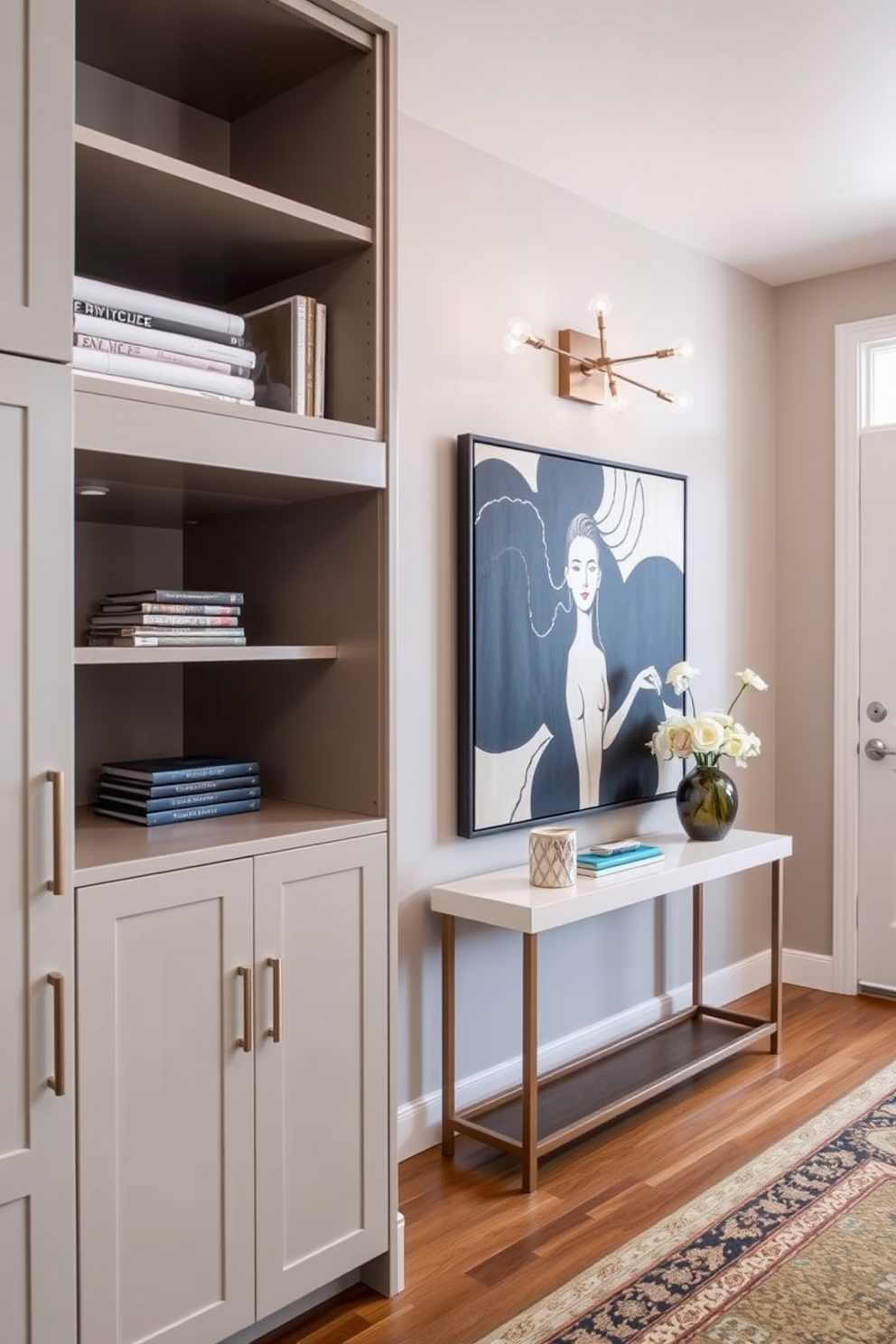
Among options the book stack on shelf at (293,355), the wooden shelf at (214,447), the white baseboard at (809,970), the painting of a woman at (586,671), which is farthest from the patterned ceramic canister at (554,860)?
the white baseboard at (809,970)

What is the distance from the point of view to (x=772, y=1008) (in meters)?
3.53

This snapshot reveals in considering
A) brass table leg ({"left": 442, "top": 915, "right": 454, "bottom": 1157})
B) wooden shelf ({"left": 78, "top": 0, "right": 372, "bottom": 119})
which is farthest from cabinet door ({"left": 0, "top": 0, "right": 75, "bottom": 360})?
brass table leg ({"left": 442, "top": 915, "right": 454, "bottom": 1157})

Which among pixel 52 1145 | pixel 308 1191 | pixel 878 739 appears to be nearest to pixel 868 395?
pixel 878 739

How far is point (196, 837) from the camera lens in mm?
1982

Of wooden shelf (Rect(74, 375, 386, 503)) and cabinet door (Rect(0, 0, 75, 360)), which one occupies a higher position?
cabinet door (Rect(0, 0, 75, 360))

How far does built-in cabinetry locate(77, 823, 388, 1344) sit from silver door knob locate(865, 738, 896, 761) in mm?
2481

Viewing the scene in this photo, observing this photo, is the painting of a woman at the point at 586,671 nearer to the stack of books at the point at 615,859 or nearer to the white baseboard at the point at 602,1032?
the stack of books at the point at 615,859

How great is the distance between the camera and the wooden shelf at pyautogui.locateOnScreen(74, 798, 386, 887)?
178 cm

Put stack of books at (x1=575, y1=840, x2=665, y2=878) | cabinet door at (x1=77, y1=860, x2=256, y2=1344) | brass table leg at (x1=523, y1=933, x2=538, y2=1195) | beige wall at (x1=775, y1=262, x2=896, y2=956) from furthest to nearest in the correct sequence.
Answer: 1. beige wall at (x1=775, y1=262, x2=896, y2=956)
2. stack of books at (x1=575, y1=840, x2=665, y2=878)
3. brass table leg at (x1=523, y1=933, x2=538, y2=1195)
4. cabinet door at (x1=77, y1=860, x2=256, y2=1344)

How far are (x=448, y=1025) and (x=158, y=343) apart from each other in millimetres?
1809

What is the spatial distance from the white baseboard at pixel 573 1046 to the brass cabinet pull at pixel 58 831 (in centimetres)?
138

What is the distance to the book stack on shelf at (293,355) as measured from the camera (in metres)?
2.14

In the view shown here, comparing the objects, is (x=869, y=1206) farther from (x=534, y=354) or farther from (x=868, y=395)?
(x=868, y=395)

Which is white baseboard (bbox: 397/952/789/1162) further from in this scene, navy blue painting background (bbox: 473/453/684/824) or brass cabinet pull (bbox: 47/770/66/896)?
brass cabinet pull (bbox: 47/770/66/896)
